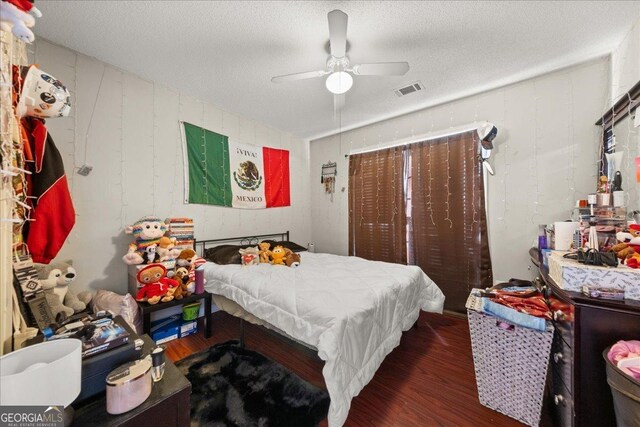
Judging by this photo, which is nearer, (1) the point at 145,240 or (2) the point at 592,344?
(2) the point at 592,344

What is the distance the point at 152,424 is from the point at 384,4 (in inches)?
99.9

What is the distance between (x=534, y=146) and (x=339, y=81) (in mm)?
2229

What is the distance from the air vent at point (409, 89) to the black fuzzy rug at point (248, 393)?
3092mm

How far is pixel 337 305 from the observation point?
5.39 ft

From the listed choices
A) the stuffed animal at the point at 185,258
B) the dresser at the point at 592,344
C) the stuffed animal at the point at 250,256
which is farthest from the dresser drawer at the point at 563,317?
the stuffed animal at the point at 185,258

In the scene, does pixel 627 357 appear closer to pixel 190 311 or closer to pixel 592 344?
pixel 592 344

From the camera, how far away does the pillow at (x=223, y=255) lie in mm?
2727

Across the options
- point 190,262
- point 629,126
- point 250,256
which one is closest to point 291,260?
point 250,256

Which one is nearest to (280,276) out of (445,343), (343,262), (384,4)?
(343,262)

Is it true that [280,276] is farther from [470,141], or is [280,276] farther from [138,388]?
[470,141]

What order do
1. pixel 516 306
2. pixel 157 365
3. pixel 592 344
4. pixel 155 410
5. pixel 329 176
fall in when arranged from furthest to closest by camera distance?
pixel 329 176
pixel 516 306
pixel 592 344
pixel 157 365
pixel 155 410

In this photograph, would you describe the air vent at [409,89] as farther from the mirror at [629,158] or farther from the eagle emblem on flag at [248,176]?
the eagle emblem on flag at [248,176]

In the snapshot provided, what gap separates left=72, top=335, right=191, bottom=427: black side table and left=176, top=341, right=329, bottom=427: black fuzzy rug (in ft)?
2.73

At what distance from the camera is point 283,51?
2.13 m
